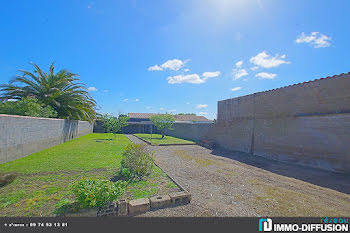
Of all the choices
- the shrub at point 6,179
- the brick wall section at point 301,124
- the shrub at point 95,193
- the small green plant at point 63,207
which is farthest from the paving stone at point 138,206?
the brick wall section at point 301,124

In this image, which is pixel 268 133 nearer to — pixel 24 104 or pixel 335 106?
pixel 335 106

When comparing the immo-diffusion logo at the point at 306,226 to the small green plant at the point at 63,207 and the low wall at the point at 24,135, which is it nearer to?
the small green plant at the point at 63,207

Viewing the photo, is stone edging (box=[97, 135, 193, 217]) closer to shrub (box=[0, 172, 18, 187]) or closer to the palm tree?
shrub (box=[0, 172, 18, 187])

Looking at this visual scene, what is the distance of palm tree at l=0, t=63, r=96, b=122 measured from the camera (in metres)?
10.9

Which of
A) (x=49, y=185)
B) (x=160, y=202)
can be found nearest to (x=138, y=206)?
(x=160, y=202)

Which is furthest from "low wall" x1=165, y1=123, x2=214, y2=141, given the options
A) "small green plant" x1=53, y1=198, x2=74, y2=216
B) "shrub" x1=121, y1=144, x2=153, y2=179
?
"small green plant" x1=53, y1=198, x2=74, y2=216

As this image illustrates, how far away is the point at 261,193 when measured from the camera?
363 cm

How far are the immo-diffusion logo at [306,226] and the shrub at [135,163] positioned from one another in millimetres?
2977

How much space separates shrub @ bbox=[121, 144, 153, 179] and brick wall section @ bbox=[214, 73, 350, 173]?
250 inches

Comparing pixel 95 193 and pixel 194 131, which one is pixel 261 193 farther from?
pixel 194 131

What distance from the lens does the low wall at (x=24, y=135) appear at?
5.38 m

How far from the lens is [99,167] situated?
518 cm

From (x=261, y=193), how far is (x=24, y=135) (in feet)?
28.9

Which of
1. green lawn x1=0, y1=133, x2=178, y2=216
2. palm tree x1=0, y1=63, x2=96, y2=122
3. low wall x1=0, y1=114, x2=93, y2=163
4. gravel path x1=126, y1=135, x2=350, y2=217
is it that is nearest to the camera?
green lawn x1=0, y1=133, x2=178, y2=216
